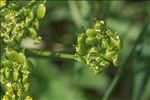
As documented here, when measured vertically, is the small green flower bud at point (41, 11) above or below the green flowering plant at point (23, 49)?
above

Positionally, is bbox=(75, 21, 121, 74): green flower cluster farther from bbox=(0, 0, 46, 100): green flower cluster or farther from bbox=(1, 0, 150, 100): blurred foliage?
bbox=(1, 0, 150, 100): blurred foliage

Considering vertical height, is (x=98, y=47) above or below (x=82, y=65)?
above

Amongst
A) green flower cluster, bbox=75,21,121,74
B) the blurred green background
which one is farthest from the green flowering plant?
the blurred green background

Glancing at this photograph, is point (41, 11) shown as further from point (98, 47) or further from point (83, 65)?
point (83, 65)

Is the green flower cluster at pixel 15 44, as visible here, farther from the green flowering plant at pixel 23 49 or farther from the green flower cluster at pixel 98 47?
the green flower cluster at pixel 98 47

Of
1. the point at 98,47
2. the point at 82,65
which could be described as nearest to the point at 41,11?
the point at 98,47

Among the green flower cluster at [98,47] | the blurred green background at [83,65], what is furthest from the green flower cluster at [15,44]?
the blurred green background at [83,65]
